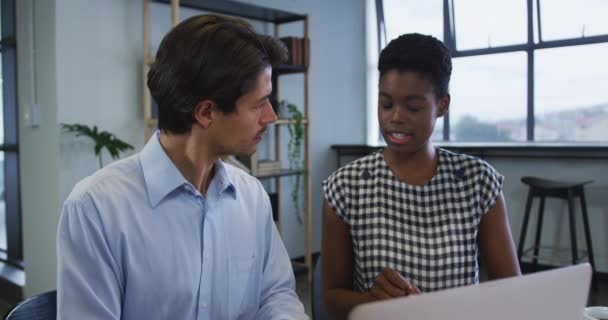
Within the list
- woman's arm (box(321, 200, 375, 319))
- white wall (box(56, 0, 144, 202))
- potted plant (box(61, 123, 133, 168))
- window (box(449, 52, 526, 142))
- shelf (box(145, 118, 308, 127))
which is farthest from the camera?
window (box(449, 52, 526, 142))

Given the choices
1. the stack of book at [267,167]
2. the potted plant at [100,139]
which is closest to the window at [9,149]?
the potted plant at [100,139]

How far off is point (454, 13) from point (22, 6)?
3485mm

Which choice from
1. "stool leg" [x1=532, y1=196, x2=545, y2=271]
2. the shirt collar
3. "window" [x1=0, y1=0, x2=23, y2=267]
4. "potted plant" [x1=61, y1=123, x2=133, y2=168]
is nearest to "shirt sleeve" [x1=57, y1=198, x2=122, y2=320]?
the shirt collar

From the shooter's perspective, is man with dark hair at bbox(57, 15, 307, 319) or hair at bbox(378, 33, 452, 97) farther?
hair at bbox(378, 33, 452, 97)

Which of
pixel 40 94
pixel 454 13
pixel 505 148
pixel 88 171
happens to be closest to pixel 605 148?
pixel 505 148

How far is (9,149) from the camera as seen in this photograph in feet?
11.4

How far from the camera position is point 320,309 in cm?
127

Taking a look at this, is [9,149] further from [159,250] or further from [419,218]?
[419,218]

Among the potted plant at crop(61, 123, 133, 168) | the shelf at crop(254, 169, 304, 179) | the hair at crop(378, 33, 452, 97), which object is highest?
the hair at crop(378, 33, 452, 97)

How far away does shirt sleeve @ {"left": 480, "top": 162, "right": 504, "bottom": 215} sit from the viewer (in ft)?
4.02

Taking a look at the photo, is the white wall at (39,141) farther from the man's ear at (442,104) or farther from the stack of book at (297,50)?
the man's ear at (442,104)

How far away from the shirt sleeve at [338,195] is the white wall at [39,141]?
7.02ft

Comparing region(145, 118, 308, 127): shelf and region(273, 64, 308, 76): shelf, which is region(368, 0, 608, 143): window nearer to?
region(273, 64, 308, 76): shelf

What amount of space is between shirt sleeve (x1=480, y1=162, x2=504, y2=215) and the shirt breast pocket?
55cm
